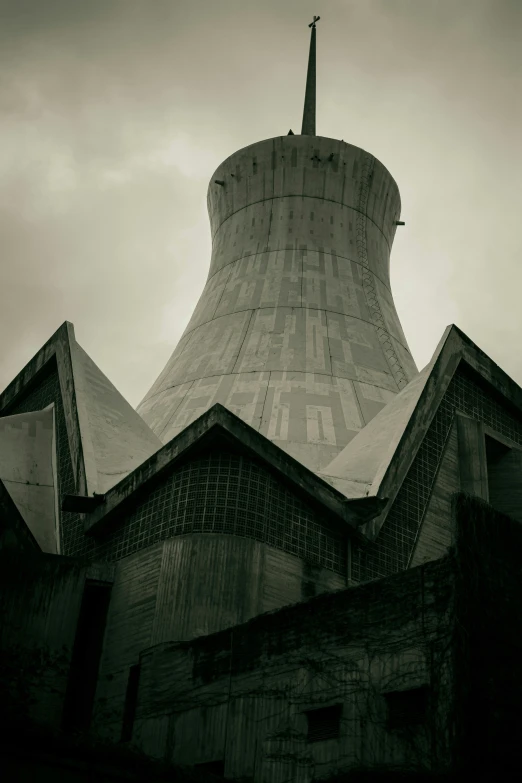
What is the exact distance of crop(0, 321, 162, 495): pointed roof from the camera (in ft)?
67.6

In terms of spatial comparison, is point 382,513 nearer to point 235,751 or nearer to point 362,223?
point 235,751

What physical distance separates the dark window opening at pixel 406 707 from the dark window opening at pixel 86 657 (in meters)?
5.82

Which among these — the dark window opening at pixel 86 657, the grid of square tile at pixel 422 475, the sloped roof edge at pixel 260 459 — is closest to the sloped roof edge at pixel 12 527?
the dark window opening at pixel 86 657

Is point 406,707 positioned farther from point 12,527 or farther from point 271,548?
point 12,527

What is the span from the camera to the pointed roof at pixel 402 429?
19.6 metres

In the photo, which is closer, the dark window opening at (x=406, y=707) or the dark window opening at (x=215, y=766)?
the dark window opening at (x=406, y=707)

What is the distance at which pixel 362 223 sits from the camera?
3231 centimetres

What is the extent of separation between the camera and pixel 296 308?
29.2 metres

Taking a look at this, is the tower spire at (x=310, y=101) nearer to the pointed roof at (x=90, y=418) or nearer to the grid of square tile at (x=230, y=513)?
the pointed roof at (x=90, y=418)

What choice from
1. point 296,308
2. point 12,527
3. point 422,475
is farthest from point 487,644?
point 296,308

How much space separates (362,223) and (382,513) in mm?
15159

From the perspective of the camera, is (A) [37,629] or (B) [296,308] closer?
(A) [37,629]

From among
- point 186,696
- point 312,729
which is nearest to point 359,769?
point 312,729

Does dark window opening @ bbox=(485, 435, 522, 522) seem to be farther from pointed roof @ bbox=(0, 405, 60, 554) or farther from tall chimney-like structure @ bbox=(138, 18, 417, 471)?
pointed roof @ bbox=(0, 405, 60, 554)
